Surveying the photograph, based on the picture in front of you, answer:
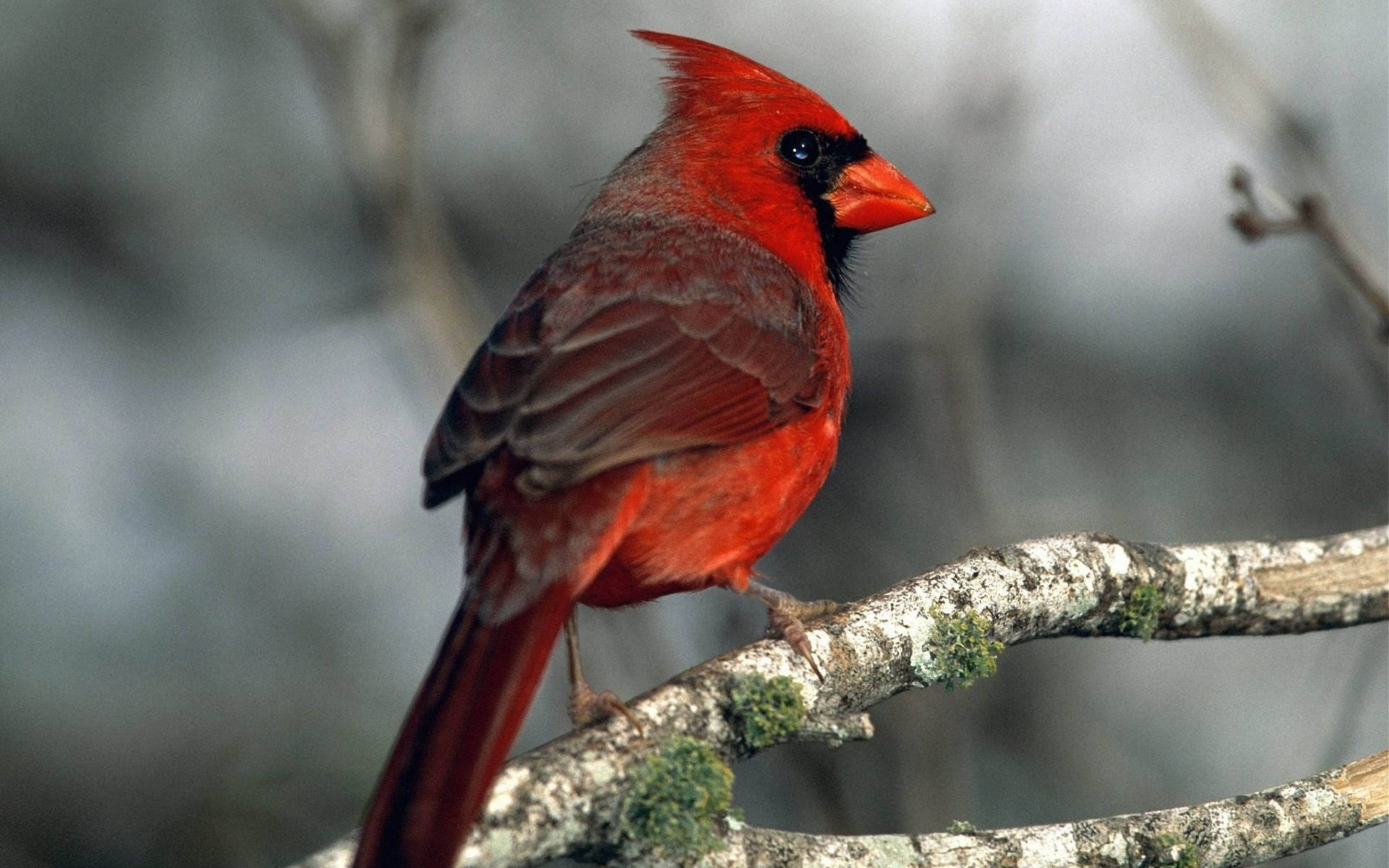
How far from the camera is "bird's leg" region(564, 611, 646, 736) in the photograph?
2.01 meters

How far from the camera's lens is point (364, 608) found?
477 centimetres

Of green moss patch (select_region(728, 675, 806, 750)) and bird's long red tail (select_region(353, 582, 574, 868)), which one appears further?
green moss patch (select_region(728, 675, 806, 750))

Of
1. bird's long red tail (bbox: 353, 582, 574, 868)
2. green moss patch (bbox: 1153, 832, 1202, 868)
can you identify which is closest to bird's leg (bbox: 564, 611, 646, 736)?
bird's long red tail (bbox: 353, 582, 574, 868)

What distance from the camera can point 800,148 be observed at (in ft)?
10.5

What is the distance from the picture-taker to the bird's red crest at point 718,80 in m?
3.21

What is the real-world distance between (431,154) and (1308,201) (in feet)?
11.6

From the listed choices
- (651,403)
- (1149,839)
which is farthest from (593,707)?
(1149,839)

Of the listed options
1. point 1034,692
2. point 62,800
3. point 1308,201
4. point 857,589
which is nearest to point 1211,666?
point 1034,692

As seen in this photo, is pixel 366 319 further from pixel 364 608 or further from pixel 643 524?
pixel 643 524

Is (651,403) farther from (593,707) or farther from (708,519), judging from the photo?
(593,707)

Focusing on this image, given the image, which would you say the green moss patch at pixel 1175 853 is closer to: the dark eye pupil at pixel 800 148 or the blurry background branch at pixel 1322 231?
the blurry background branch at pixel 1322 231

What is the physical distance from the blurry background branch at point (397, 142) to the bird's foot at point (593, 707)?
152cm

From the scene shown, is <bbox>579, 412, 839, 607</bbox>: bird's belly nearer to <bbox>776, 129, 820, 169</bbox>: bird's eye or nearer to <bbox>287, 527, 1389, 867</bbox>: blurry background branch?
<bbox>287, 527, 1389, 867</bbox>: blurry background branch

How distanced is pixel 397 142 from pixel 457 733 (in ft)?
7.48
